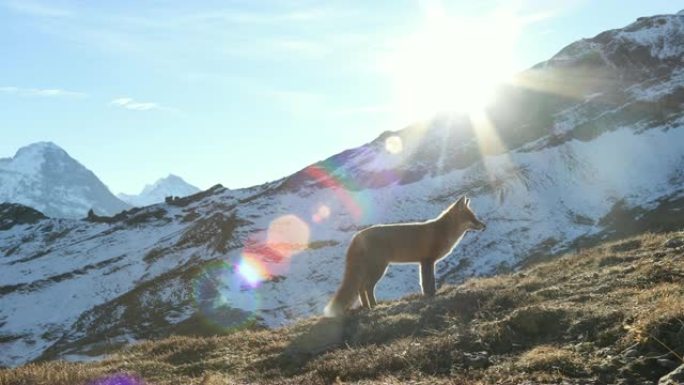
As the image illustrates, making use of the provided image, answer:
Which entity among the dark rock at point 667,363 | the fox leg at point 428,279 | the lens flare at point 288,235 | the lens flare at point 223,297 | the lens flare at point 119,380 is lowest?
the lens flare at point 223,297

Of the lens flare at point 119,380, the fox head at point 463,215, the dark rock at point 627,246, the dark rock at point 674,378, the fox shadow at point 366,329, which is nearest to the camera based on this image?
the dark rock at point 674,378

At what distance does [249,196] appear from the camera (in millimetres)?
97750

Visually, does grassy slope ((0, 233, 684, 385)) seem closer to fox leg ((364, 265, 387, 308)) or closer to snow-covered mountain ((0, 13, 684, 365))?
fox leg ((364, 265, 387, 308))

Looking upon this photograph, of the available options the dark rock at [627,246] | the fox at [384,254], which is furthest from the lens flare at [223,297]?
the dark rock at [627,246]

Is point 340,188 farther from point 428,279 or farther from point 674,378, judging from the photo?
point 674,378

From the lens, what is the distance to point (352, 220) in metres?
76.2

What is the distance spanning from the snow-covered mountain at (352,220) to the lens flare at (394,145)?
0.60 m

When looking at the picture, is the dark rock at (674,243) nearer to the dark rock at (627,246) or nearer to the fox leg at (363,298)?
the dark rock at (627,246)

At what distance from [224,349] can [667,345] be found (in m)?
9.23

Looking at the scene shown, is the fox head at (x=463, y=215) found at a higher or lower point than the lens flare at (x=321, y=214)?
higher

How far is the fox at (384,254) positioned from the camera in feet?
53.9

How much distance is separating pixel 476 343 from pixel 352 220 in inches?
2612

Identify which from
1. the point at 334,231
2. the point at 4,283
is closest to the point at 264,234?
the point at 334,231

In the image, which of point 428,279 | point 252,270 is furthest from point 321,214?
point 428,279
